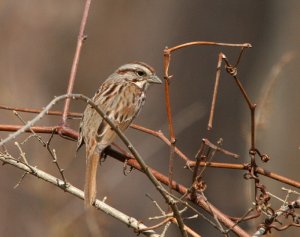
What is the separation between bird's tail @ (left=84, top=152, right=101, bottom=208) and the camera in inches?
135

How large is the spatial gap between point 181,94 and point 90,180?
12.7ft

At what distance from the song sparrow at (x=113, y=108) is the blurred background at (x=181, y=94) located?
1.36 meters

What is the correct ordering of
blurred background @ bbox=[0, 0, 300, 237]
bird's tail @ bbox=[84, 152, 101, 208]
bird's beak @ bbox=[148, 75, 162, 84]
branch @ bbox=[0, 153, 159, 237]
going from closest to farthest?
branch @ bbox=[0, 153, 159, 237]
bird's tail @ bbox=[84, 152, 101, 208]
bird's beak @ bbox=[148, 75, 162, 84]
blurred background @ bbox=[0, 0, 300, 237]

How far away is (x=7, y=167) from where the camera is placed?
8266mm

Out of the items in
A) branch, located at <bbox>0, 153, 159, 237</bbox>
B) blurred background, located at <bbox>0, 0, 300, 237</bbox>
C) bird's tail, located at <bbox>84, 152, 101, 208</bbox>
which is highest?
branch, located at <bbox>0, 153, 159, 237</bbox>

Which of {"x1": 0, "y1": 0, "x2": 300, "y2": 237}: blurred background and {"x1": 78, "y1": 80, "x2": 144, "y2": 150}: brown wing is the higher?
{"x1": 78, "y1": 80, "x2": 144, "y2": 150}: brown wing

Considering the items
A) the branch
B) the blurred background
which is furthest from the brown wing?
the blurred background

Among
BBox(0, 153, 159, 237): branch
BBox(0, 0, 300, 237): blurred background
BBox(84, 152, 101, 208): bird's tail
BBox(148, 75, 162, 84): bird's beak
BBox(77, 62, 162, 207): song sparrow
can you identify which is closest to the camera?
BBox(0, 153, 159, 237): branch

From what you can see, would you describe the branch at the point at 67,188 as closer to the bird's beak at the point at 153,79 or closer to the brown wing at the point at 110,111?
the brown wing at the point at 110,111

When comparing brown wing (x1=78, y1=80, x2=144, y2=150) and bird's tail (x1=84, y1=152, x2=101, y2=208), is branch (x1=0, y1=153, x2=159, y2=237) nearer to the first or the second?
bird's tail (x1=84, y1=152, x2=101, y2=208)

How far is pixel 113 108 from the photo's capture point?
481 cm

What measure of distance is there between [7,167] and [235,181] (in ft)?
8.03

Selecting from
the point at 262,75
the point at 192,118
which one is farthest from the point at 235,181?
the point at 262,75

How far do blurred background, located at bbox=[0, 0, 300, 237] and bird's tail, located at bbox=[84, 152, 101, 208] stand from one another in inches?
76.0
